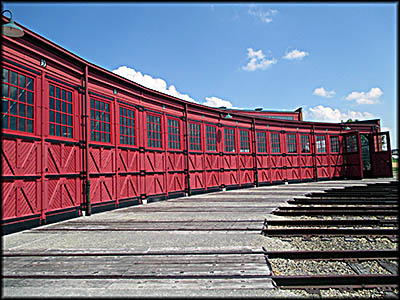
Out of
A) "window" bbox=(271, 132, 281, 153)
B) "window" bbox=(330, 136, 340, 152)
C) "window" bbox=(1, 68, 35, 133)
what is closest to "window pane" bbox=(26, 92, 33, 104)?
"window" bbox=(1, 68, 35, 133)

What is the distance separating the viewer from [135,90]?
42.4 ft

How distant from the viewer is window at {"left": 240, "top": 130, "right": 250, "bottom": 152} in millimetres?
20531

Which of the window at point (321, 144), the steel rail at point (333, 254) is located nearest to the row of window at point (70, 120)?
the steel rail at point (333, 254)

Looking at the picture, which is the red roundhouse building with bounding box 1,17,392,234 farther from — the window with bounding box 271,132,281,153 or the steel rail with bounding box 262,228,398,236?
the steel rail with bounding box 262,228,398,236

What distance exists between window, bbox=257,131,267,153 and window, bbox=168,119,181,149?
8508mm

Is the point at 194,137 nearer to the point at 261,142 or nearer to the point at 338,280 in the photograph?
the point at 261,142

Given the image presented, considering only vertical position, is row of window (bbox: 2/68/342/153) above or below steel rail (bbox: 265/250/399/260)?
above

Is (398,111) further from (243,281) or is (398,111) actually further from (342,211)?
(342,211)

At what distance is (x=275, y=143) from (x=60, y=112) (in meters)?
17.7

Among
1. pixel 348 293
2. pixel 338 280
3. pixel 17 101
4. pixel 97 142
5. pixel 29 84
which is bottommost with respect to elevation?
pixel 348 293

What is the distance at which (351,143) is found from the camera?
2598cm

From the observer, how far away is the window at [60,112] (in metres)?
8.93

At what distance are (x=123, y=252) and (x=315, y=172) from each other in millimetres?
22903

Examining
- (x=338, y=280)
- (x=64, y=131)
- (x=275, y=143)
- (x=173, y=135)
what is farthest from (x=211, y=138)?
(x=338, y=280)
